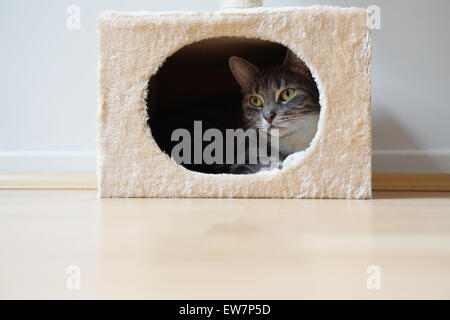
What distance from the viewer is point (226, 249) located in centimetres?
67

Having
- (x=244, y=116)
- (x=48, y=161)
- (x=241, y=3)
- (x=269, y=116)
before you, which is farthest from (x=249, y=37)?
(x=48, y=161)

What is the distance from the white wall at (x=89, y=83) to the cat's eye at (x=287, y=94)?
0.37m

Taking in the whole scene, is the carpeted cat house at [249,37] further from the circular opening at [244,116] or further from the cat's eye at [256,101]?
the cat's eye at [256,101]

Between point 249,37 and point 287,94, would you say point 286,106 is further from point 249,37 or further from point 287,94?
point 249,37

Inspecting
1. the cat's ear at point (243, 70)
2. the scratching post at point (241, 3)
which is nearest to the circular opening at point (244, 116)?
the cat's ear at point (243, 70)

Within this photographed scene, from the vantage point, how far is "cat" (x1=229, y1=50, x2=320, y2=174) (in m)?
1.43

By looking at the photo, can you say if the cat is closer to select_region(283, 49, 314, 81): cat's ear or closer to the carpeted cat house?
select_region(283, 49, 314, 81): cat's ear

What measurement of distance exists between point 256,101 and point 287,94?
5.0 inches

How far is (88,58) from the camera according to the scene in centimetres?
171

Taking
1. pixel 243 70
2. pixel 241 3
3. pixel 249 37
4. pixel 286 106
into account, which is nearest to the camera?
pixel 249 37

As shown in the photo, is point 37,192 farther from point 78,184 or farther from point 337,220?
point 337,220

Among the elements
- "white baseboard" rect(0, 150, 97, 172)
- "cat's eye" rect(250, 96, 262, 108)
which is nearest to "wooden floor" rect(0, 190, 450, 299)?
"cat's eye" rect(250, 96, 262, 108)
